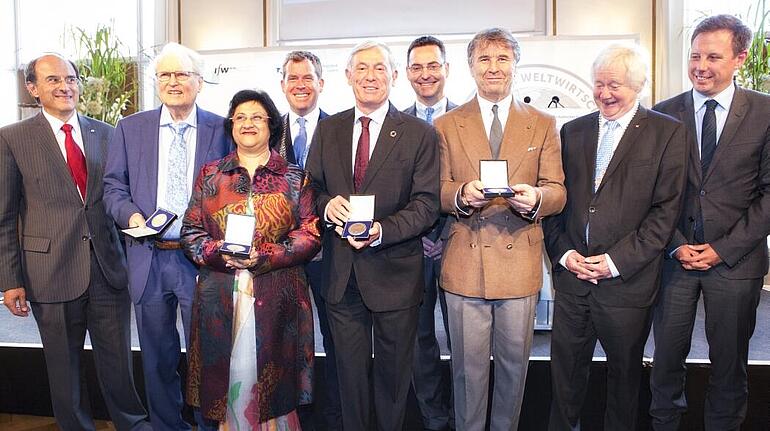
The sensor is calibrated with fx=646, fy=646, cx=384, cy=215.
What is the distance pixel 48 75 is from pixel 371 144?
1450mm

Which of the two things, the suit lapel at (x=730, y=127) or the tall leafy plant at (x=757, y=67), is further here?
the tall leafy plant at (x=757, y=67)

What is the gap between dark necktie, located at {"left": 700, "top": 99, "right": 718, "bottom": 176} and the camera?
8.54ft

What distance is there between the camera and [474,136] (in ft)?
8.25

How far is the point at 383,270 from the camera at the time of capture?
246cm

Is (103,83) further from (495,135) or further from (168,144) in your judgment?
(495,135)

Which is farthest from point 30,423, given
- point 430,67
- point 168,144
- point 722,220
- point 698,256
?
point 722,220

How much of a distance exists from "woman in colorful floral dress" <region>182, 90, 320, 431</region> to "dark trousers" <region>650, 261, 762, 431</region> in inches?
58.3

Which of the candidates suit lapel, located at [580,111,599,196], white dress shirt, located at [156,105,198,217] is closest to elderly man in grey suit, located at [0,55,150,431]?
white dress shirt, located at [156,105,198,217]

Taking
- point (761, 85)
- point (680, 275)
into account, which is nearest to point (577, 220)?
point (680, 275)

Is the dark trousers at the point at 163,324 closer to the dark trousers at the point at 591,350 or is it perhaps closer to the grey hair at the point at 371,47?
the grey hair at the point at 371,47

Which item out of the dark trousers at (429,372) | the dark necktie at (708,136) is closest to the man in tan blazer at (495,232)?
the dark trousers at (429,372)

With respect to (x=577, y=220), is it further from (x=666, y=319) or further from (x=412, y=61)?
(x=412, y=61)

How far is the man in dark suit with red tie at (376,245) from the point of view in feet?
8.04

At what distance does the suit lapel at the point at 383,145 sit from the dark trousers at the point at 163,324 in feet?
2.80
